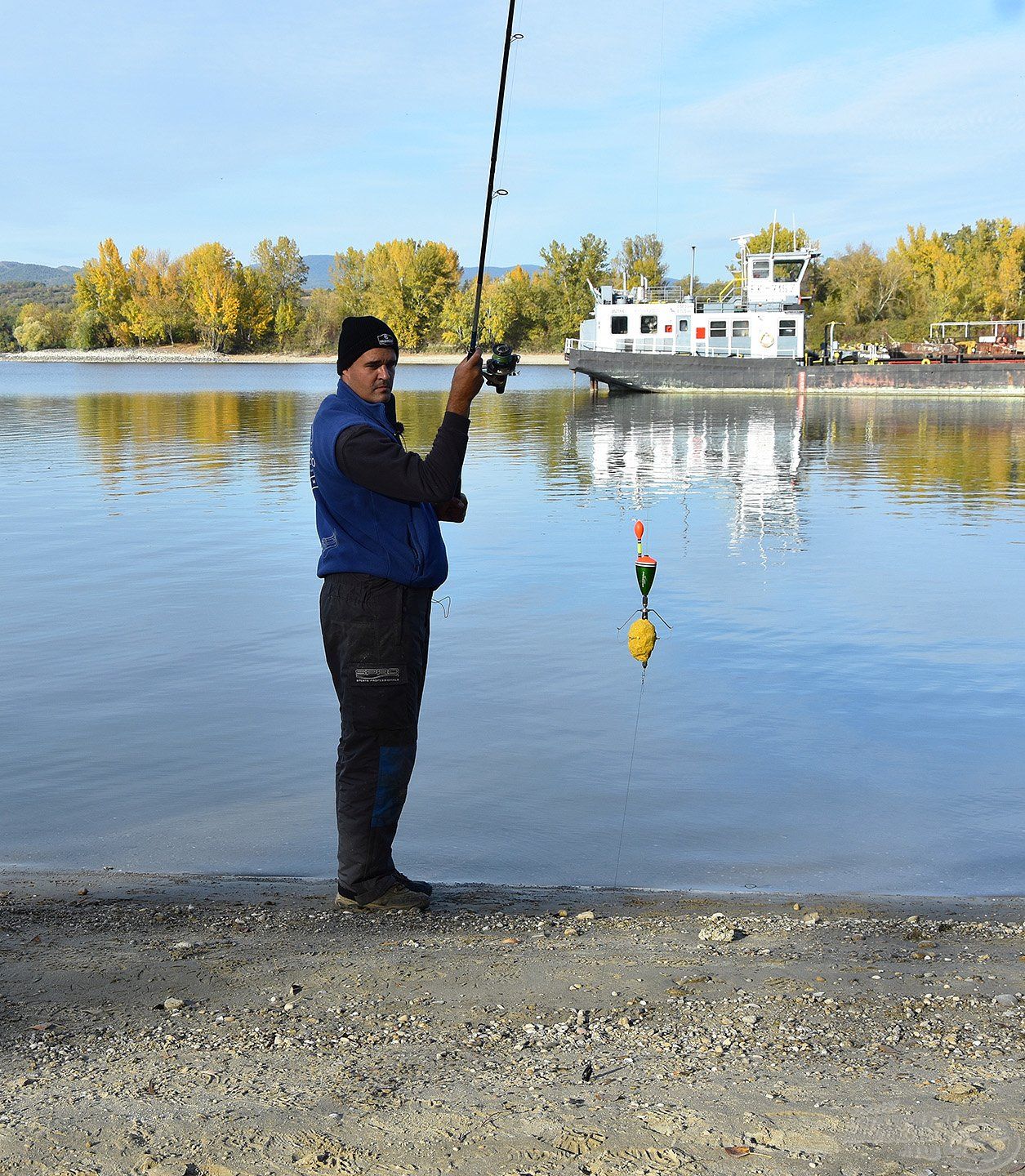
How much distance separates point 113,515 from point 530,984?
15.1 metres

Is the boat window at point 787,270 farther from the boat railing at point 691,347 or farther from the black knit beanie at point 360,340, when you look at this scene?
the black knit beanie at point 360,340

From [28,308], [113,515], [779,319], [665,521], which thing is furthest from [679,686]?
[28,308]

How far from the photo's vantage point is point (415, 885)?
196 inches

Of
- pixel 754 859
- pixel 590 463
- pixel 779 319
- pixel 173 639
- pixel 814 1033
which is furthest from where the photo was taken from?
pixel 779 319

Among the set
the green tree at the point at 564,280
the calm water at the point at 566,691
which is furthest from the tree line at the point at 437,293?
the calm water at the point at 566,691

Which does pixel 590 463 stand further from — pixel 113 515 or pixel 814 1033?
pixel 814 1033

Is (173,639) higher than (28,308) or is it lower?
lower

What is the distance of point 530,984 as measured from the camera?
3.90 m

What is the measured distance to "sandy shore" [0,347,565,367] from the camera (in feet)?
417

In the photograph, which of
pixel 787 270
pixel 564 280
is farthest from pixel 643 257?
pixel 787 270

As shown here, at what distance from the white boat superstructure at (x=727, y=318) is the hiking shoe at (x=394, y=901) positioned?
5045 cm

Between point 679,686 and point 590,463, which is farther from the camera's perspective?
point 590,463

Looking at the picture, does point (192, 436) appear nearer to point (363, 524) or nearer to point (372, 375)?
point (372, 375)

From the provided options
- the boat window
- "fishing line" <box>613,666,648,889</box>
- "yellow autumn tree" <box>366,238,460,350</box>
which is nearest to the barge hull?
the boat window
